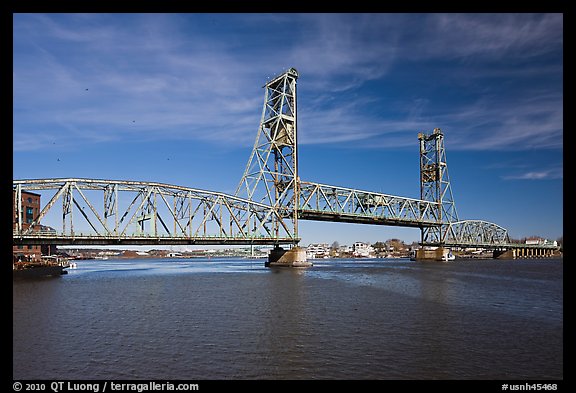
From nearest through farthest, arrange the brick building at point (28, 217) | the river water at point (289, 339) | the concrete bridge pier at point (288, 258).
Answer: the river water at point (289, 339) < the concrete bridge pier at point (288, 258) < the brick building at point (28, 217)

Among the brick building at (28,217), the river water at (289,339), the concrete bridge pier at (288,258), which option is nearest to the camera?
the river water at (289,339)

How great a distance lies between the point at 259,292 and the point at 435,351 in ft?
74.9

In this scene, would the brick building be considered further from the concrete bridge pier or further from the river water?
the river water

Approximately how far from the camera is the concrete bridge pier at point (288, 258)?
8238cm

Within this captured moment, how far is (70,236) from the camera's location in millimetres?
57844

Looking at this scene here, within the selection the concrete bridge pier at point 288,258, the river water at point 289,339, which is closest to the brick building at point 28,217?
the concrete bridge pier at point 288,258

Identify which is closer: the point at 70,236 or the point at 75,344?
the point at 75,344

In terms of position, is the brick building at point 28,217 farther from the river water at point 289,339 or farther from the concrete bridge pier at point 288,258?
the river water at point 289,339

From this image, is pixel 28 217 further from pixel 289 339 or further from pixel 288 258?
pixel 289 339

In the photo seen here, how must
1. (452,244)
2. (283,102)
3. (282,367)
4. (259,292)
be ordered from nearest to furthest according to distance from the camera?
(282,367)
(259,292)
(283,102)
(452,244)

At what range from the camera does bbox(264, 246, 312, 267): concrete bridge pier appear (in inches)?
3243

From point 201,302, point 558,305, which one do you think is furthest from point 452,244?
point 201,302

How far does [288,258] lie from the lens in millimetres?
83875
